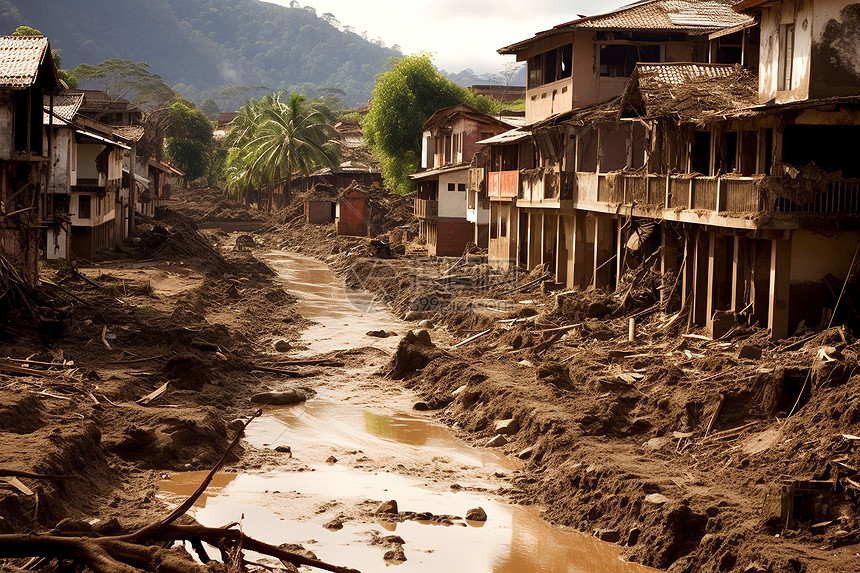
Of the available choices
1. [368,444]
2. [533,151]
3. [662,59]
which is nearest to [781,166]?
[368,444]

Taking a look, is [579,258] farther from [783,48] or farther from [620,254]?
[783,48]

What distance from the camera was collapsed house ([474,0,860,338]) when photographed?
2080 centimetres

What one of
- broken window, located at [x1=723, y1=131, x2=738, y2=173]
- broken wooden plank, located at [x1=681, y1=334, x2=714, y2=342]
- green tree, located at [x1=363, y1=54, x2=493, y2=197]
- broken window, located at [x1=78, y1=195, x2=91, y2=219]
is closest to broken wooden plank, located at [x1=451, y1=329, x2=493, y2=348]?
broken wooden plank, located at [x1=681, y1=334, x2=714, y2=342]

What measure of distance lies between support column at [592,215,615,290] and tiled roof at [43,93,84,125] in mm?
18876

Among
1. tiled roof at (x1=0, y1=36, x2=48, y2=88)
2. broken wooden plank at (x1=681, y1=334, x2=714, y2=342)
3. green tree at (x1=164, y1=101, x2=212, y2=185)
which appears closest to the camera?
broken wooden plank at (x1=681, y1=334, x2=714, y2=342)

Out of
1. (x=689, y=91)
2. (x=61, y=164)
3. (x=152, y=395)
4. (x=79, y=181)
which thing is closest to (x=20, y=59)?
(x=61, y=164)

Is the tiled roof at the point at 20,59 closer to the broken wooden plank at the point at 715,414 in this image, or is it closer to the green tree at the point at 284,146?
the broken wooden plank at the point at 715,414

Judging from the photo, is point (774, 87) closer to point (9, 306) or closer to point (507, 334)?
point (507, 334)

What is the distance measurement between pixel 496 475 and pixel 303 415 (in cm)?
600

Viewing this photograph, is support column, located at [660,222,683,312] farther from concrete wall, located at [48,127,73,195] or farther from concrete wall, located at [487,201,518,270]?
concrete wall, located at [48,127,73,195]

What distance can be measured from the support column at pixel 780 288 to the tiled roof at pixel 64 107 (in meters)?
25.2

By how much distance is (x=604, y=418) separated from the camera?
19078 millimetres

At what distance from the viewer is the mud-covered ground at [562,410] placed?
13.6 meters

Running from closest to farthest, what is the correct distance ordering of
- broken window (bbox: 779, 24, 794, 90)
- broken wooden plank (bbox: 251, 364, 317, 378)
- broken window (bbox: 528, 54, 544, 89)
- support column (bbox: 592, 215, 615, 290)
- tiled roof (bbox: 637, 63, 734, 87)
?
broken window (bbox: 779, 24, 794, 90)
tiled roof (bbox: 637, 63, 734, 87)
broken wooden plank (bbox: 251, 364, 317, 378)
support column (bbox: 592, 215, 615, 290)
broken window (bbox: 528, 54, 544, 89)
